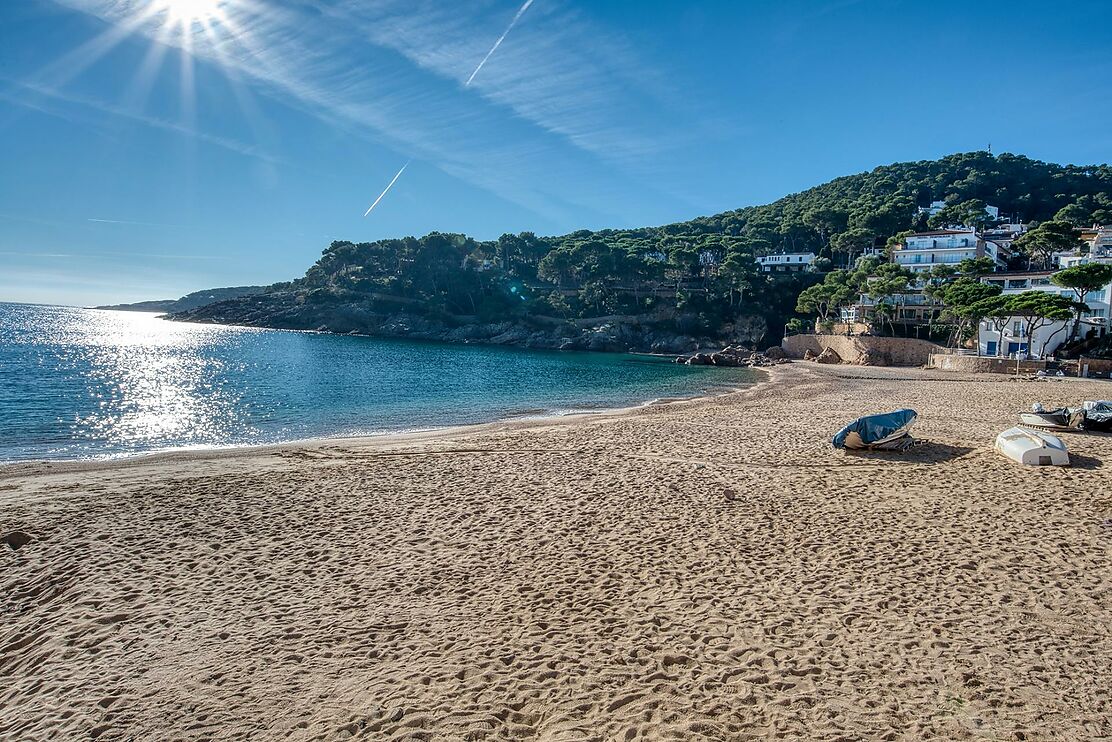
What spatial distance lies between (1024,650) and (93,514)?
1471 cm

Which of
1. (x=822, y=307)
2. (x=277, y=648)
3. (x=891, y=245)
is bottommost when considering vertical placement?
(x=277, y=648)

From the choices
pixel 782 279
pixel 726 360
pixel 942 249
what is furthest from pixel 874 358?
pixel 782 279

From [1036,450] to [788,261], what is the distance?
363ft

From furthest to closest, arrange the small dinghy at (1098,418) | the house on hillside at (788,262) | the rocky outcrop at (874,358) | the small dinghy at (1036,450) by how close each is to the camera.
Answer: the house on hillside at (788,262), the rocky outcrop at (874,358), the small dinghy at (1098,418), the small dinghy at (1036,450)

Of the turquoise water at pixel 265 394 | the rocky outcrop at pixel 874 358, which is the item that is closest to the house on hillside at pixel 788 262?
the rocky outcrop at pixel 874 358

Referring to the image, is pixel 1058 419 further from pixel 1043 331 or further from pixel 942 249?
pixel 942 249

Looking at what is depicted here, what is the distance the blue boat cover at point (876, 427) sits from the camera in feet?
48.9

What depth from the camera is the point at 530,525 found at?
9898mm

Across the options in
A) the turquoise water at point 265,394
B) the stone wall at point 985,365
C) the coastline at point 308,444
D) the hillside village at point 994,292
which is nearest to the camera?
the coastline at point 308,444

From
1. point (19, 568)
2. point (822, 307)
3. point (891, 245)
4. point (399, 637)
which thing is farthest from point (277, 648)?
point (891, 245)

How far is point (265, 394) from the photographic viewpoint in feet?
108

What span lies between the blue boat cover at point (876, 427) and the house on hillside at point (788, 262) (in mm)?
102400

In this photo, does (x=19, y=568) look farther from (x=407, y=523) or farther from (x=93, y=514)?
(x=407, y=523)

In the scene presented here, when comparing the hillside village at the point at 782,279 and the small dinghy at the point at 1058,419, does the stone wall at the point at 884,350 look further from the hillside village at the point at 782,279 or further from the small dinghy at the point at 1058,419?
the small dinghy at the point at 1058,419
